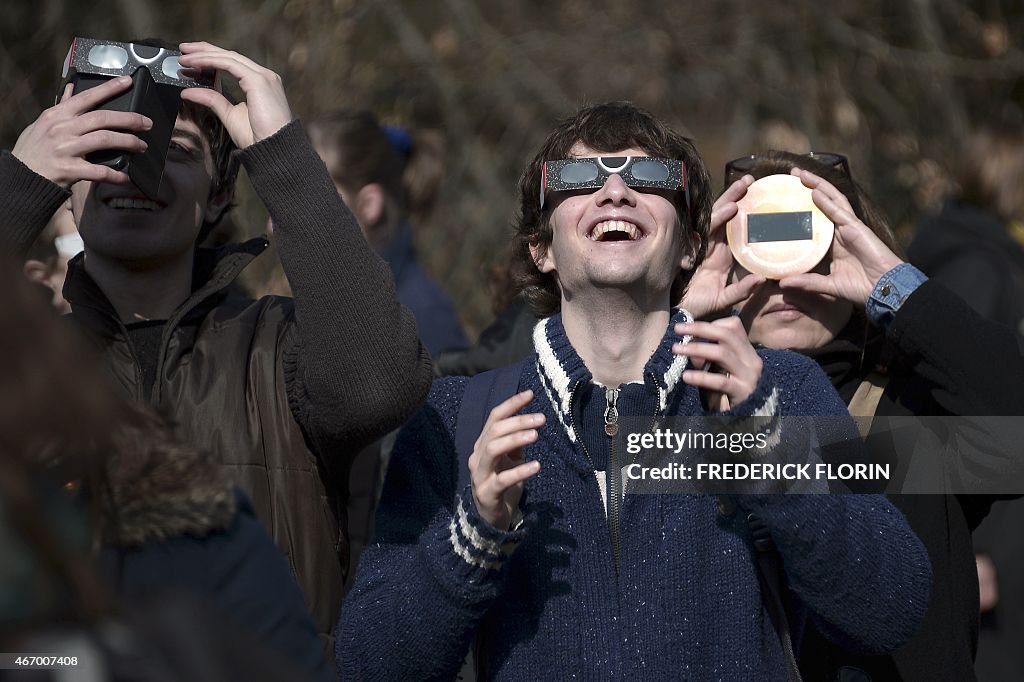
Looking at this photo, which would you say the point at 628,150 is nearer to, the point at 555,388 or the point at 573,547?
the point at 555,388

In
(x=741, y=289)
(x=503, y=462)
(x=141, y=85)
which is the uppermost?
(x=141, y=85)

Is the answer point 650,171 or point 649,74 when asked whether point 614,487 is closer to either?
point 650,171

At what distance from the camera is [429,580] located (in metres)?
2.40

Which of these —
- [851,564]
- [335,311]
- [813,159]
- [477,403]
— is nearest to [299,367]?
[335,311]

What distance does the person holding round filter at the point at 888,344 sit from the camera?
2.83 metres

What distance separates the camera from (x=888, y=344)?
3.11m

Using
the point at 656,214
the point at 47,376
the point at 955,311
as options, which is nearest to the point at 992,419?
the point at 955,311

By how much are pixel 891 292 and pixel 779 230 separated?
29 cm

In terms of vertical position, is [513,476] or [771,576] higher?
[513,476]

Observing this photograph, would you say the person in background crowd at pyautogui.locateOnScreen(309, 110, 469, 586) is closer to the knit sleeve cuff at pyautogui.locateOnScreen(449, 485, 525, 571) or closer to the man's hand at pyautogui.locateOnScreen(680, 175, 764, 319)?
the man's hand at pyautogui.locateOnScreen(680, 175, 764, 319)

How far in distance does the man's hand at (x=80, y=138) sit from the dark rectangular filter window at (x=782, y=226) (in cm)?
133

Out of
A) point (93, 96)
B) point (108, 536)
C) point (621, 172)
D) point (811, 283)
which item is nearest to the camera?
point (108, 536)

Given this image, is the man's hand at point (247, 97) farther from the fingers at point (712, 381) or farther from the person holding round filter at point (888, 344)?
the person holding round filter at point (888, 344)

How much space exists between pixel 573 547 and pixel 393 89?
647 cm
